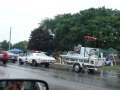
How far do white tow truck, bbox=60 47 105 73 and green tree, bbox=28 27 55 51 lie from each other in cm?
4144

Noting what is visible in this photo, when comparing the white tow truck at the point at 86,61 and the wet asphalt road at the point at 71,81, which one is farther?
the white tow truck at the point at 86,61

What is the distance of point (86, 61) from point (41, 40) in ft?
143

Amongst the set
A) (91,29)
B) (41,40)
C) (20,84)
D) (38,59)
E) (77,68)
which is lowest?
(20,84)

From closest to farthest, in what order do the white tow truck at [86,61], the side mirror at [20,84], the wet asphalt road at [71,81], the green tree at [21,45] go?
the side mirror at [20,84] < the wet asphalt road at [71,81] < the white tow truck at [86,61] < the green tree at [21,45]

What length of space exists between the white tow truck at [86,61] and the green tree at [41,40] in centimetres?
4144

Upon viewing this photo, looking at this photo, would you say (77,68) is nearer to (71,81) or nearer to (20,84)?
(71,81)

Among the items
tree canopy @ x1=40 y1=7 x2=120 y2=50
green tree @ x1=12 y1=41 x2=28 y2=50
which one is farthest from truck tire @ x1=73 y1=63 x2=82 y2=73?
green tree @ x1=12 y1=41 x2=28 y2=50

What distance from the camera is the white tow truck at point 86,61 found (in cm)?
2795

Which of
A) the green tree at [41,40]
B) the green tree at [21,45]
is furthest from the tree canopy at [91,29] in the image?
the green tree at [21,45]

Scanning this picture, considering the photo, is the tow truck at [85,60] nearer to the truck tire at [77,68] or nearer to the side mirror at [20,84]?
the truck tire at [77,68]

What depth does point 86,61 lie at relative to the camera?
1113 inches

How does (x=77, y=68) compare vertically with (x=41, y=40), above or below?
below

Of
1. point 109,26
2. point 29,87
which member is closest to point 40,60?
point 109,26

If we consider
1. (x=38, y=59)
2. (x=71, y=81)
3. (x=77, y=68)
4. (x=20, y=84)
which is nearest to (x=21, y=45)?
(x=38, y=59)
